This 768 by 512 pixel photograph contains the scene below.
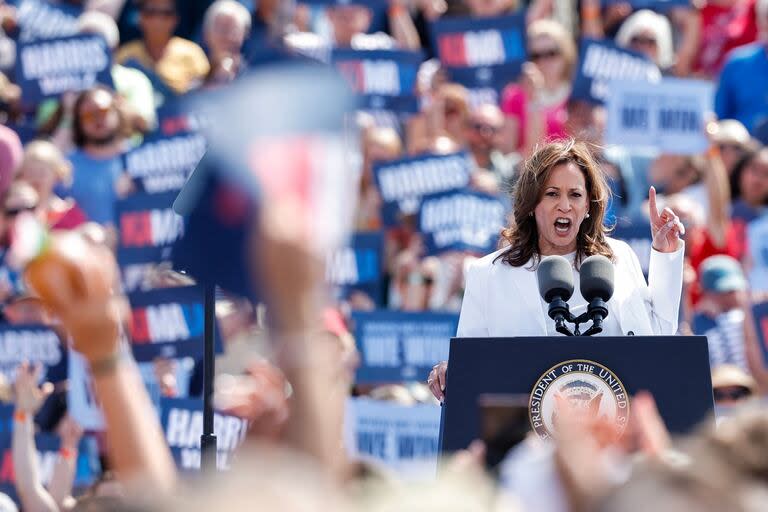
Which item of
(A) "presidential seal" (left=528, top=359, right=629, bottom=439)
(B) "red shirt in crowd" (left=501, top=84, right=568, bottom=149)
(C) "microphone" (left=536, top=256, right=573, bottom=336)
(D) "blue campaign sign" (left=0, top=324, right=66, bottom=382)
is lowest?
(D) "blue campaign sign" (left=0, top=324, right=66, bottom=382)

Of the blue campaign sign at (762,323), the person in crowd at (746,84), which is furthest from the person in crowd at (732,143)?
the blue campaign sign at (762,323)

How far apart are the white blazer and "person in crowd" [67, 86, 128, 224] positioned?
4.56 meters

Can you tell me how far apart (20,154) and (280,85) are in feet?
24.1

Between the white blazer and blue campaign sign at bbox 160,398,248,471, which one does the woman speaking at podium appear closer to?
the white blazer

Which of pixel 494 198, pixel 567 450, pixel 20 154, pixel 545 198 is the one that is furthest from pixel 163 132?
pixel 567 450

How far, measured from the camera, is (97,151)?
9.59 metres

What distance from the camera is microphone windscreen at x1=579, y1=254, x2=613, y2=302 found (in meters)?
4.70

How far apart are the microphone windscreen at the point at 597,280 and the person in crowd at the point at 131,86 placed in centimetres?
546

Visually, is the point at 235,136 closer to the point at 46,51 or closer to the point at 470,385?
the point at 470,385

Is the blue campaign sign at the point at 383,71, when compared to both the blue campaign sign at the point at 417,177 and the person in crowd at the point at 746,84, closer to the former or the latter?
the blue campaign sign at the point at 417,177

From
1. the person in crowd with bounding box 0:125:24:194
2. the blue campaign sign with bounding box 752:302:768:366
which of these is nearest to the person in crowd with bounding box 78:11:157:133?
the person in crowd with bounding box 0:125:24:194

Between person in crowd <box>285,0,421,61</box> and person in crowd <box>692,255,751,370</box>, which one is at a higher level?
person in crowd <box>285,0,421,61</box>

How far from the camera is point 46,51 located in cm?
1027

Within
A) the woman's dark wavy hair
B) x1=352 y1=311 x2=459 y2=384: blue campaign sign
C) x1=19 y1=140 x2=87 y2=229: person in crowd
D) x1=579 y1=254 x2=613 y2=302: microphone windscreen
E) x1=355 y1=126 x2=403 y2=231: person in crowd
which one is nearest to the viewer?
x1=579 y1=254 x2=613 y2=302: microphone windscreen
